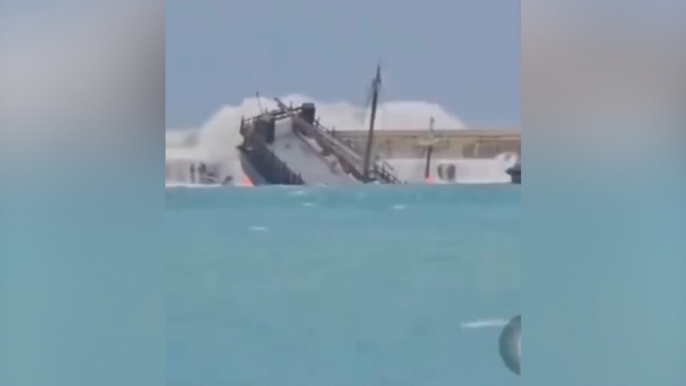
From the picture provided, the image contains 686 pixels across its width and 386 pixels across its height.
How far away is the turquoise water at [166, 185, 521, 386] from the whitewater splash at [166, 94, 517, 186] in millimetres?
38

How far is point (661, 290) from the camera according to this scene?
5.72 feet

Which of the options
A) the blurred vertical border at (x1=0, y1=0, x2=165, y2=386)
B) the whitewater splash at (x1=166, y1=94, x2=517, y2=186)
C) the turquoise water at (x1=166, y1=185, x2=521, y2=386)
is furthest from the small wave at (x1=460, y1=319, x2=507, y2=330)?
the blurred vertical border at (x1=0, y1=0, x2=165, y2=386)

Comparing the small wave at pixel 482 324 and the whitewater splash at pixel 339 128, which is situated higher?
the whitewater splash at pixel 339 128

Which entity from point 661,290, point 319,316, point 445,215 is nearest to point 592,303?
point 661,290

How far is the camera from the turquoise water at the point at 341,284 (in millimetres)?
1736

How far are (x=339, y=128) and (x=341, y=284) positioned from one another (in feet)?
1.06

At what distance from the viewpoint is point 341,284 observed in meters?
1.75

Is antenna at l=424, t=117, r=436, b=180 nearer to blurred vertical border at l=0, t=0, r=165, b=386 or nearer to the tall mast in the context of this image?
the tall mast

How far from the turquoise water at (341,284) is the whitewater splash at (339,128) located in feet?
0.12

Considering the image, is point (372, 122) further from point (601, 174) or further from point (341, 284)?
→ point (601, 174)

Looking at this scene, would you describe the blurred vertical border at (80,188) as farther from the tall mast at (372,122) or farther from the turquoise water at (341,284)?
the tall mast at (372,122)

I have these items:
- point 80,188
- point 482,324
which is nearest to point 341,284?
point 482,324

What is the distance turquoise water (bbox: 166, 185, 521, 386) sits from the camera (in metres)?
1.74

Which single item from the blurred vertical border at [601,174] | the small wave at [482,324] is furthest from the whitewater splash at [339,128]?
the small wave at [482,324]
